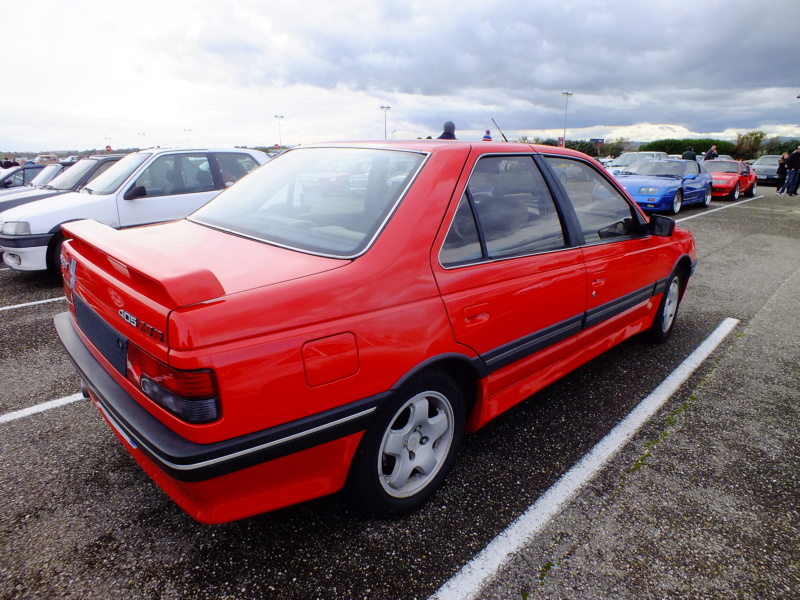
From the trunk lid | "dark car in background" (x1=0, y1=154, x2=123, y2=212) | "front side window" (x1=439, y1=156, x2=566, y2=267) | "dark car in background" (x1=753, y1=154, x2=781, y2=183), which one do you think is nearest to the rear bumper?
the trunk lid

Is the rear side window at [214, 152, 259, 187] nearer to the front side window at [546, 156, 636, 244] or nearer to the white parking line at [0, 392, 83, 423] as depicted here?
the white parking line at [0, 392, 83, 423]

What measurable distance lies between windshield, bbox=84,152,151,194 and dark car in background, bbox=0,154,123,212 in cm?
64

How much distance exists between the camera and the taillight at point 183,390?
1521mm

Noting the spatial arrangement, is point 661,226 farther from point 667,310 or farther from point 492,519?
point 492,519

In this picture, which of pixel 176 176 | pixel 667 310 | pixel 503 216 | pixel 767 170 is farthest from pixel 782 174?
pixel 503 216

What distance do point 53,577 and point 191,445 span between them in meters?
0.91

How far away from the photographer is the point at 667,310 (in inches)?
163

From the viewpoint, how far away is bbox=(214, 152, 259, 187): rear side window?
6.85m

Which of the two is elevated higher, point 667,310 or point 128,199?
point 128,199

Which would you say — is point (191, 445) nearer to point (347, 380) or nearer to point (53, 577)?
point (347, 380)

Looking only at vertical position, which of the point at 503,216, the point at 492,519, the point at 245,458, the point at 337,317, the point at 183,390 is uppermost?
the point at 503,216

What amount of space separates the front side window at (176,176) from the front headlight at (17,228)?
1.25 meters

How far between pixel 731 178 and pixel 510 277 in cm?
1726

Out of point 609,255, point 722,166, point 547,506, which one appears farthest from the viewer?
point 722,166
